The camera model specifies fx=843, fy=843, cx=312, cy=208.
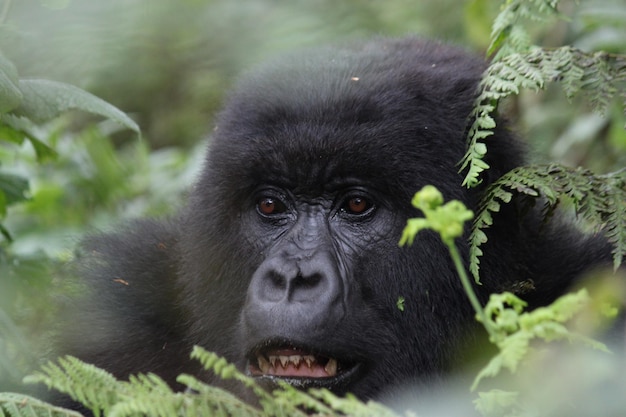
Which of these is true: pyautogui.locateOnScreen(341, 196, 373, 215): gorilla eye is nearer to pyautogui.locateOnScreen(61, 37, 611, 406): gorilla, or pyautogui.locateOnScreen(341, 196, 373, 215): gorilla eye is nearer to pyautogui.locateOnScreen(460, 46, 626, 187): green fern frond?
pyautogui.locateOnScreen(61, 37, 611, 406): gorilla

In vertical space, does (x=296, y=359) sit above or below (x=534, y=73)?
below

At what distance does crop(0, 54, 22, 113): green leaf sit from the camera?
2.78 m

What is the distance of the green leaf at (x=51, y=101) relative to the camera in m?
3.12

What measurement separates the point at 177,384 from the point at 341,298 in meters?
1.20

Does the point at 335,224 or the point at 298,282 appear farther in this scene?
the point at 335,224

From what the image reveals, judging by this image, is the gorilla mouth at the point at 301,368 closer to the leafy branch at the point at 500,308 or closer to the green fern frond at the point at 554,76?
the green fern frond at the point at 554,76

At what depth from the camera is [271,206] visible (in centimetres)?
341

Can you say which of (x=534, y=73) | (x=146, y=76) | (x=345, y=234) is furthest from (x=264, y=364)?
(x=146, y=76)

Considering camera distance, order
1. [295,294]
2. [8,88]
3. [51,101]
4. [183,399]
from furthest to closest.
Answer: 1. [51,101]
2. [295,294]
3. [8,88]
4. [183,399]

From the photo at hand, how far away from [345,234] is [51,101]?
1224 mm

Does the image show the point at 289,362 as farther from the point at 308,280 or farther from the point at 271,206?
the point at 271,206

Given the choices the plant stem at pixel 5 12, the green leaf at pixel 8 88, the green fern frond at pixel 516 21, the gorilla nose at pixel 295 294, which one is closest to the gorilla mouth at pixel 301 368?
the gorilla nose at pixel 295 294

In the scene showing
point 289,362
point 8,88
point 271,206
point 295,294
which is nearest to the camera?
point 8,88

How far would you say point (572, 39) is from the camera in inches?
242
